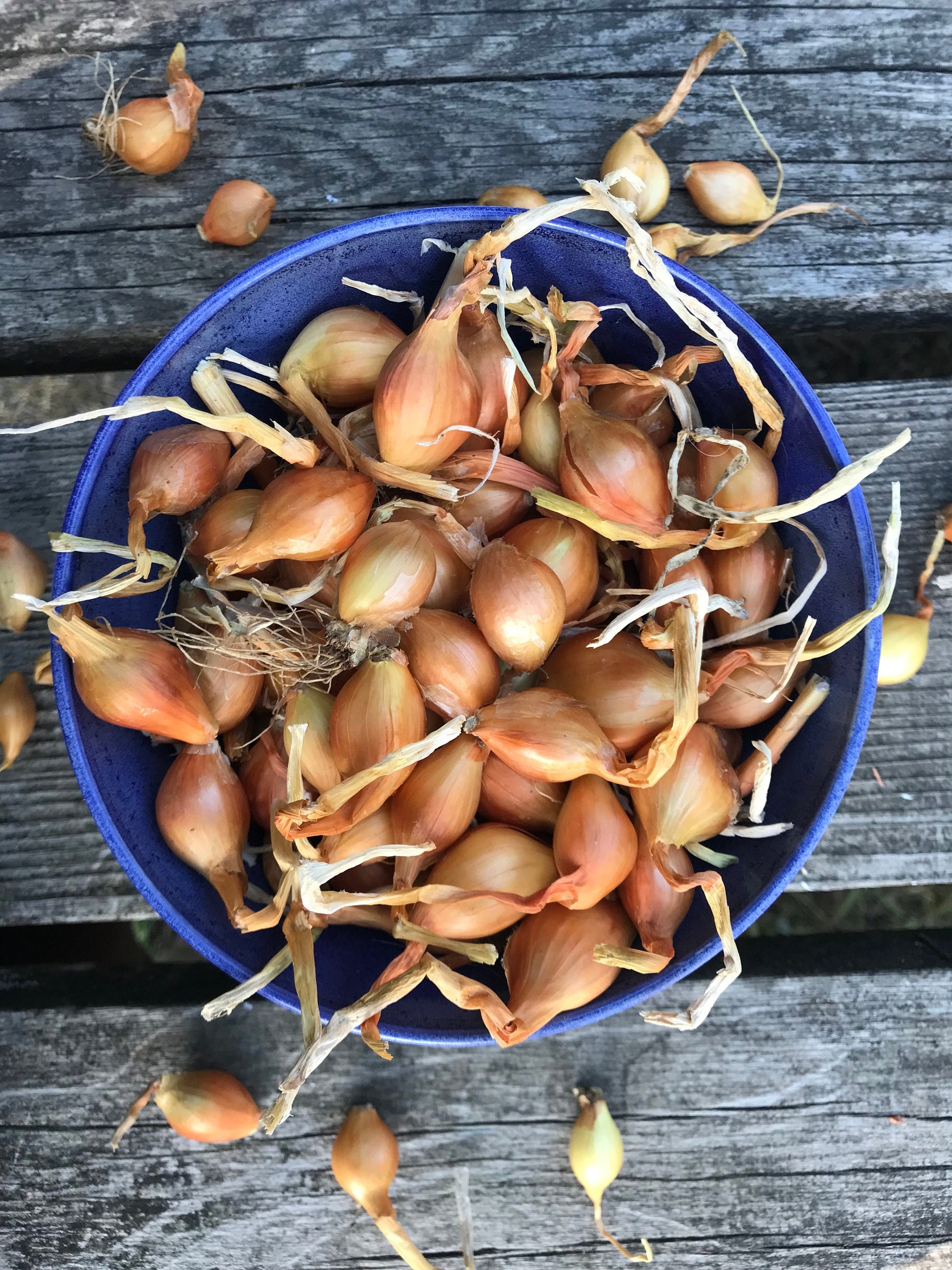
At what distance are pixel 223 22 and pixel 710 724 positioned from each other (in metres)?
0.83

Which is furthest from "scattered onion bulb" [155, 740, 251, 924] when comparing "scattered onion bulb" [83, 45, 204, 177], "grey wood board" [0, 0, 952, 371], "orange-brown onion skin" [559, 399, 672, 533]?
"scattered onion bulb" [83, 45, 204, 177]

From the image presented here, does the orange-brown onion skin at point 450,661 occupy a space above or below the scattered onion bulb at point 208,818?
above

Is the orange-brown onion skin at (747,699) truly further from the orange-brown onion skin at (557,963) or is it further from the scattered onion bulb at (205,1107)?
the scattered onion bulb at (205,1107)

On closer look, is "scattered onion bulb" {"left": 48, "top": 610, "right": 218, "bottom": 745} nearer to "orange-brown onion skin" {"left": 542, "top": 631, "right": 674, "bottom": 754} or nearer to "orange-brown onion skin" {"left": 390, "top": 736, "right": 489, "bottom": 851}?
"orange-brown onion skin" {"left": 390, "top": 736, "right": 489, "bottom": 851}

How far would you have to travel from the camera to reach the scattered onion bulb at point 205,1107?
83 cm

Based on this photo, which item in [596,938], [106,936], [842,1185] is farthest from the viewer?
[106,936]

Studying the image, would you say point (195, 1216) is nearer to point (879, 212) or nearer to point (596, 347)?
point (596, 347)

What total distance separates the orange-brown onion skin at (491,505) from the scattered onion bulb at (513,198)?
12.0 inches

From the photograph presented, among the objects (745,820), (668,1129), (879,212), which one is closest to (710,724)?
(745,820)

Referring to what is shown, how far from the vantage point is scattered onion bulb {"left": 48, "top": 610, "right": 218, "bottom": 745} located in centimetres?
63

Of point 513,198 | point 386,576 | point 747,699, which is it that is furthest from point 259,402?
point 747,699

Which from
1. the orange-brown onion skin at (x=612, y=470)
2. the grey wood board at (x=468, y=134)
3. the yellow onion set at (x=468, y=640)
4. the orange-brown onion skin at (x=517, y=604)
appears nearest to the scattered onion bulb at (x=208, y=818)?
the yellow onion set at (x=468, y=640)

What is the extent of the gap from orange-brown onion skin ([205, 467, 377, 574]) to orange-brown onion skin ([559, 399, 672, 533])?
0.15 m

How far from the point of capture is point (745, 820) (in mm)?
688
